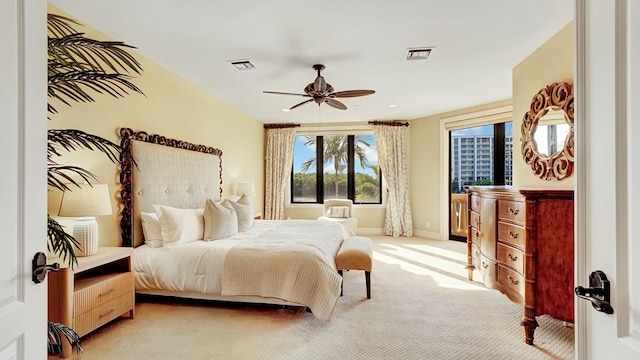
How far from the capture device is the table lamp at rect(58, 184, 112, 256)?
226 centimetres

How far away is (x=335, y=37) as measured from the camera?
9.48 feet

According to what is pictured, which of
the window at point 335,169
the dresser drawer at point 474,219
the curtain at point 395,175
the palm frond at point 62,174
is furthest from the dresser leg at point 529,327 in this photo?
the window at point 335,169

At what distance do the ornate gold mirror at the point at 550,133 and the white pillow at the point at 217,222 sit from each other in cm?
326

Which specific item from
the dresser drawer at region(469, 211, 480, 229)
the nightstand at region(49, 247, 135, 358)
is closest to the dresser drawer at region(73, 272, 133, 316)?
the nightstand at region(49, 247, 135, 358)

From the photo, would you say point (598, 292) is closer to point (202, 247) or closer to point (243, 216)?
point (202, 247)

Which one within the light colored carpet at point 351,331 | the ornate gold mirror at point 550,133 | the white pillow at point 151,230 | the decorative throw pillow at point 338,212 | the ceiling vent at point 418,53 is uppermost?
the ceiling vent at point 418,53

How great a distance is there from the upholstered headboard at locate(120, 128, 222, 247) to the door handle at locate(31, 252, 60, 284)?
70.2 inches

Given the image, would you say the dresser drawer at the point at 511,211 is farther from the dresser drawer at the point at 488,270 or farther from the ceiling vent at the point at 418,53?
the ceiling vent at the point at 418,53

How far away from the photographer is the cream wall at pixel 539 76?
276 cm

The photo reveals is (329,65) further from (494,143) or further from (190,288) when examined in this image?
(494,143)

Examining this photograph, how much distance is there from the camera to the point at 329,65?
359 cm

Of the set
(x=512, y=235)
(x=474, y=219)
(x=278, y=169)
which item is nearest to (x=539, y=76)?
(x=474, y=219)
